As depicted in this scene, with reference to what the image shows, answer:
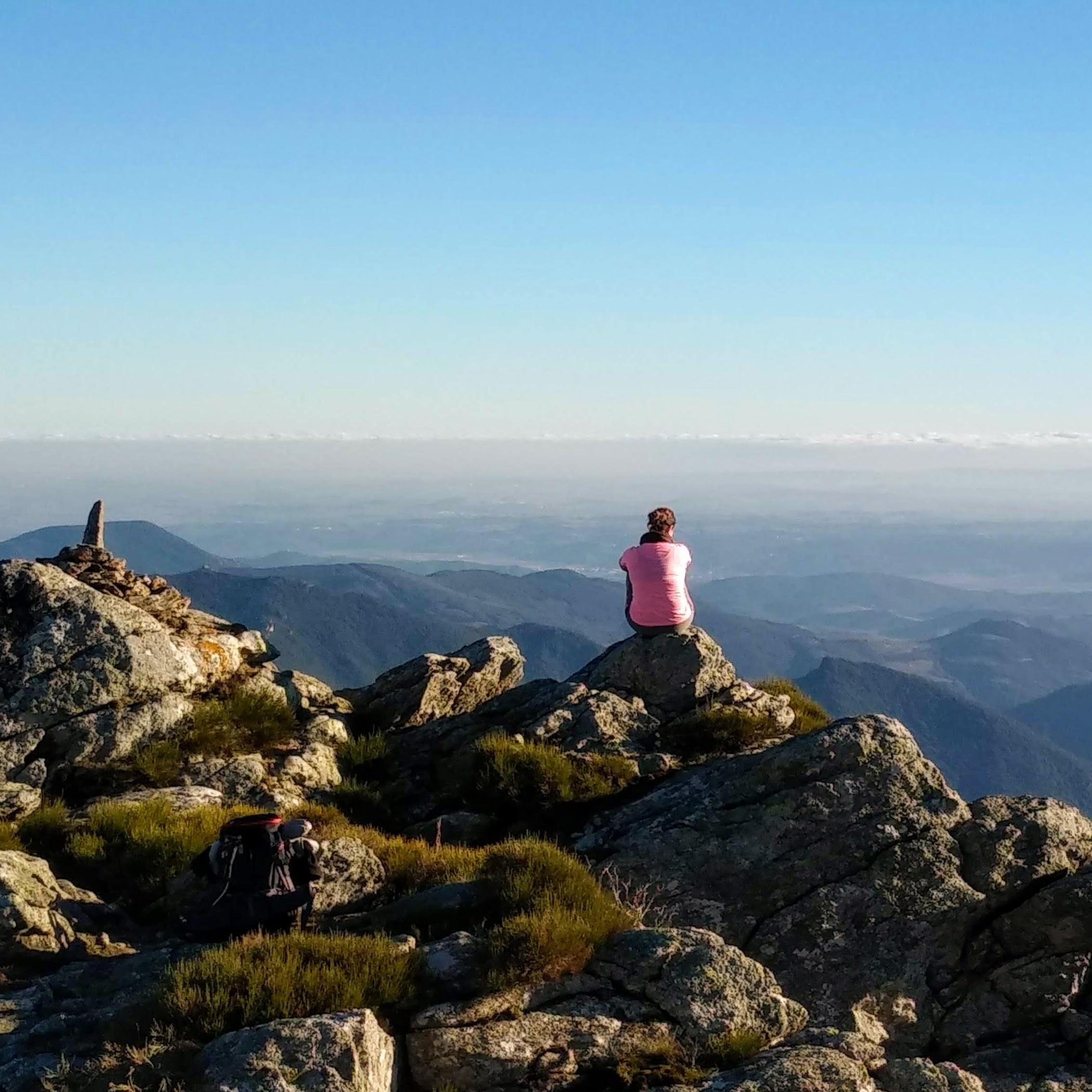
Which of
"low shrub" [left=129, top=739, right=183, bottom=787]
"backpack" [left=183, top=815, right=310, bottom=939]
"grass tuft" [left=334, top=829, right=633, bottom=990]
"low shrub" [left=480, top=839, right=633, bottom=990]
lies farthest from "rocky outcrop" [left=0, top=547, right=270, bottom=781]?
"low shrub" [left=480, top=839, right=633, bottom=990]

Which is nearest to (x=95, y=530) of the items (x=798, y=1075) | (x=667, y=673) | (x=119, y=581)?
(x=119, y=581)

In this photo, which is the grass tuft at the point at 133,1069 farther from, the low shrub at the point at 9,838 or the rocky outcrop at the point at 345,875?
the low shrub at the point at 9,838

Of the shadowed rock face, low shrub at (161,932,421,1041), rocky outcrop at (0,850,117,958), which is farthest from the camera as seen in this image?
the shadowed rock face

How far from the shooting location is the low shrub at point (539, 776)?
54.7ft

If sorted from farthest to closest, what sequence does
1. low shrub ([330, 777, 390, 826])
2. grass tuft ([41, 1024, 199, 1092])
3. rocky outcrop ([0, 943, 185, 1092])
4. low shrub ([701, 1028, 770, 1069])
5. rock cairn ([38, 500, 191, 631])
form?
rock cairn ([38, 500, 191, 631]), low shrub ([330, 777, 390, 826]), low shrub ([701, 1028, 770, 1069]), rocky outcrop ([0, 943, 185, 1092]), grass tuft ([41, 1024, 199, 1092])

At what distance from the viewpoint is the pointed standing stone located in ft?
68.3

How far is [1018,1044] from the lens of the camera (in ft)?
39.0

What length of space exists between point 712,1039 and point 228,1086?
4.56 metres

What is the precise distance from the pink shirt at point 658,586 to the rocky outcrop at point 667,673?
434 millimetres

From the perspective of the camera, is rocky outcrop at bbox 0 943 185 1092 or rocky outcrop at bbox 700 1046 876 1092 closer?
rocky outcrop at bbox 700 1046 876 1092

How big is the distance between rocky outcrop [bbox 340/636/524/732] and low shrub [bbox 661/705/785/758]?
4.44m

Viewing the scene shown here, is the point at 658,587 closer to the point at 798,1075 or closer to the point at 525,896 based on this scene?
the point at 525,896

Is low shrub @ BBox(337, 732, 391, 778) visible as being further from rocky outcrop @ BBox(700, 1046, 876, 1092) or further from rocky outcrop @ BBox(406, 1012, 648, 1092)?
rocky outcrop @ BBox(700, 1046, 876, 1092)

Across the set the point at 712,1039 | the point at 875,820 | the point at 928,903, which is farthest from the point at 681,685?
the point at 712,1039
